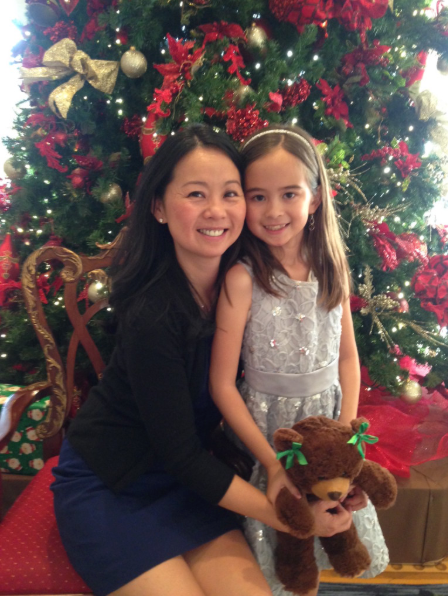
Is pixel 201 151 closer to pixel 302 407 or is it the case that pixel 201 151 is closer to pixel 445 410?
pixel 302 407

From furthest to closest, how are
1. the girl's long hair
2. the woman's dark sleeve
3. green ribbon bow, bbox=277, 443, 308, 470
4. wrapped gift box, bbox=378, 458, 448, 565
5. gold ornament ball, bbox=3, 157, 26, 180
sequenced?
gold ornament ball, bbox=3, 157, 26, 180, wrapped gift box, bbox=378, 458, 448, 565, the girl's long hair, the woman's dark sleeve, green ribbon bow, bbox=277, 443, 308, 470

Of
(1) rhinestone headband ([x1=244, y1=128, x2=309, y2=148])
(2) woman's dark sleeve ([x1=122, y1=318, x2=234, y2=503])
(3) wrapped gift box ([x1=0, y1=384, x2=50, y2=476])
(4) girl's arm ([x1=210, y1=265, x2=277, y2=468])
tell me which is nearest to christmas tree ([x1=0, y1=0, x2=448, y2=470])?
(1) rhinestone headband ([x1=244, y1=128, x2=309, y2=148])

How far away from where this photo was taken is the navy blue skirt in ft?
2.79

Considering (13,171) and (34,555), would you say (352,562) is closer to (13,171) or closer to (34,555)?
(34,555)

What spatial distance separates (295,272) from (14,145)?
1455mm

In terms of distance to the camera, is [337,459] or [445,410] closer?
[337,459]

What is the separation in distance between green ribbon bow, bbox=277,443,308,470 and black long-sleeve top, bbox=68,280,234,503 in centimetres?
19

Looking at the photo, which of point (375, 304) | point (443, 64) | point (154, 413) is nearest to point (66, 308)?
point (154, 413)

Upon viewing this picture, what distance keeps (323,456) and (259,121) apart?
0.99 m

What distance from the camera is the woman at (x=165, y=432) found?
87 cm

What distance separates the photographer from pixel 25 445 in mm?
1513

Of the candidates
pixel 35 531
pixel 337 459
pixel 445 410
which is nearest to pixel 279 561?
pixel 337 459

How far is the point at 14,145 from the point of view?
180cm

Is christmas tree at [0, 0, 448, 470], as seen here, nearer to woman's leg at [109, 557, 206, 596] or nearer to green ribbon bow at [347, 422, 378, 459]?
green ribbon bow at [347, 422, 378, 459]
